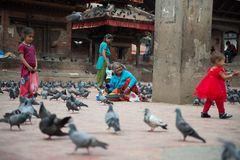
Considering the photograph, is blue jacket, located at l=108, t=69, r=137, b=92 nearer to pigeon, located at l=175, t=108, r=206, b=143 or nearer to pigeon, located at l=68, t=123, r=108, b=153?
pigeon, located at l=175, t=108, r=206, b=143

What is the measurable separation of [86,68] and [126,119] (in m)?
16.4

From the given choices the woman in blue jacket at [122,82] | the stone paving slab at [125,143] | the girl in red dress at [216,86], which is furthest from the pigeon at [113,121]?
the woman in blue jacket at [122,82]

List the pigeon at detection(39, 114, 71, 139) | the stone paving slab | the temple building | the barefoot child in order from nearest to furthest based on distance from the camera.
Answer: the stone paving slab, the pigeon at detection(39, 114, 71, 139), the barefoot child, the temple building

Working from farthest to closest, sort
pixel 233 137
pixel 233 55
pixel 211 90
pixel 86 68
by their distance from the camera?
pixel 233 55, pixel 86 68, pixel 211 90, pixel 233 137

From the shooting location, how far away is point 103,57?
1104 centimetres

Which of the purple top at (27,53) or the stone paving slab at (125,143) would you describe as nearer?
the stone paving slab at (125,143)

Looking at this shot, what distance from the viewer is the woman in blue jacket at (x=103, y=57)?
10.9 metres

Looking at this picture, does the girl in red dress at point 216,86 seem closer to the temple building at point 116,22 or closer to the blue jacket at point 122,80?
the blue jacket at point 122,80

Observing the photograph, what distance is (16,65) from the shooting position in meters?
18.9

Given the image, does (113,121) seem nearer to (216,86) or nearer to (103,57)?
(216,86)

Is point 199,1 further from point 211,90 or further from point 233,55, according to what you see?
point 233,55

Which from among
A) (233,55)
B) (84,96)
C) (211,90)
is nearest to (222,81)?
(211,90)

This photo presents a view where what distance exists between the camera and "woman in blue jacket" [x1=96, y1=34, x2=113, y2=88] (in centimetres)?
1095

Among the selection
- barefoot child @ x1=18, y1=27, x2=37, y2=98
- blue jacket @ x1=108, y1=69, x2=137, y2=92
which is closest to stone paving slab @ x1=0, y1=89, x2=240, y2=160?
barefoot child @ x1=18, y1=27, x2=37, y2=98
